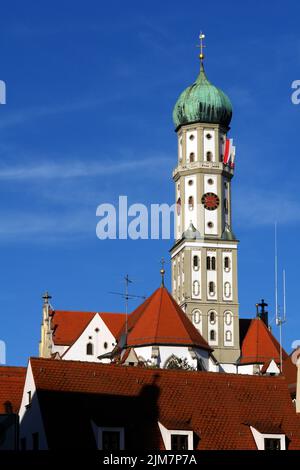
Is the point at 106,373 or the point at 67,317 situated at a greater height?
the point at 67,317

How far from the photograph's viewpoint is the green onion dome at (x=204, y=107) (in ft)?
436

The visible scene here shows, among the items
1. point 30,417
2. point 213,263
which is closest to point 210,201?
point 213,263

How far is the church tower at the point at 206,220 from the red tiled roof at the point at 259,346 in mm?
1279

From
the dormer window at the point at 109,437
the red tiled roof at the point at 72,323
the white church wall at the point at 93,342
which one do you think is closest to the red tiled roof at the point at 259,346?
the white church wall at the point at 93,342

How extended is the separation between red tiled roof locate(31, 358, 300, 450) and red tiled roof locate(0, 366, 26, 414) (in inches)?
325

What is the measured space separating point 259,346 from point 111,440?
252 feet

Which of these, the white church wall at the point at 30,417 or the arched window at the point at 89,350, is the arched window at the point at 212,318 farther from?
the white church wall at the point at 30,417

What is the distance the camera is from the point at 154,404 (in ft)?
168

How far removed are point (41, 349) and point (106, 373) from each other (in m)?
89.1

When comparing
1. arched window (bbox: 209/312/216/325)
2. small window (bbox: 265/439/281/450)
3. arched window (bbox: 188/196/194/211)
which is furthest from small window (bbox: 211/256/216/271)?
small window (bbox: 265/439/281/450)
